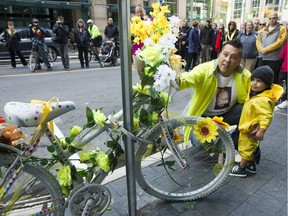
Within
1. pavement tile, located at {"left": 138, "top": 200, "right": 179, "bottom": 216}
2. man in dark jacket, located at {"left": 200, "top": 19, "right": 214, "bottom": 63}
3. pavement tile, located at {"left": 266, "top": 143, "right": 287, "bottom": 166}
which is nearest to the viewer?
pavement tile, located at {"left": 138, "top": 200, "right": 179, "bottom": 216}

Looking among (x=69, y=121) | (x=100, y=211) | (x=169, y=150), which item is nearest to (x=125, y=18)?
(x=169, y=150)

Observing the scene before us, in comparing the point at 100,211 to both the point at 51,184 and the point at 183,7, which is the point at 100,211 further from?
the point at 183,7

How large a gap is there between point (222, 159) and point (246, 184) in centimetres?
38

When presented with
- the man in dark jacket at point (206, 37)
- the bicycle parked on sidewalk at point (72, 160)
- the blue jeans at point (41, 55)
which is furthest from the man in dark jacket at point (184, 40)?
the bicycle parked on sidewalk at point (72, 160)

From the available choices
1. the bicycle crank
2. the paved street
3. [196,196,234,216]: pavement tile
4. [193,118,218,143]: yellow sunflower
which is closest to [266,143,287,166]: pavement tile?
the paved street

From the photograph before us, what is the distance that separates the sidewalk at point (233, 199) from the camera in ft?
6.82

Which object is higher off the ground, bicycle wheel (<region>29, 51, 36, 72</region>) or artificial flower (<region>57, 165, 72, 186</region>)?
artificial flower (<region>57, 165, 72, 186</region>)

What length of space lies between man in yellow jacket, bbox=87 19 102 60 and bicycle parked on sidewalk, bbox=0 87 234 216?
8802mm

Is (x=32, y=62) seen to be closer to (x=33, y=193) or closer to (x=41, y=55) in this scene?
(x=41, y=55)

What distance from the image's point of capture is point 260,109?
7.48 ft

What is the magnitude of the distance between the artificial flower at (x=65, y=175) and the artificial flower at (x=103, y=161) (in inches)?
7.9

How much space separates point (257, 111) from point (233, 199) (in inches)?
32.2

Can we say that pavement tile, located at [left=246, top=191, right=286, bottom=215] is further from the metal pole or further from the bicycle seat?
the bicycle seat

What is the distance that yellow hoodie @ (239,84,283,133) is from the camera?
7.43ft
